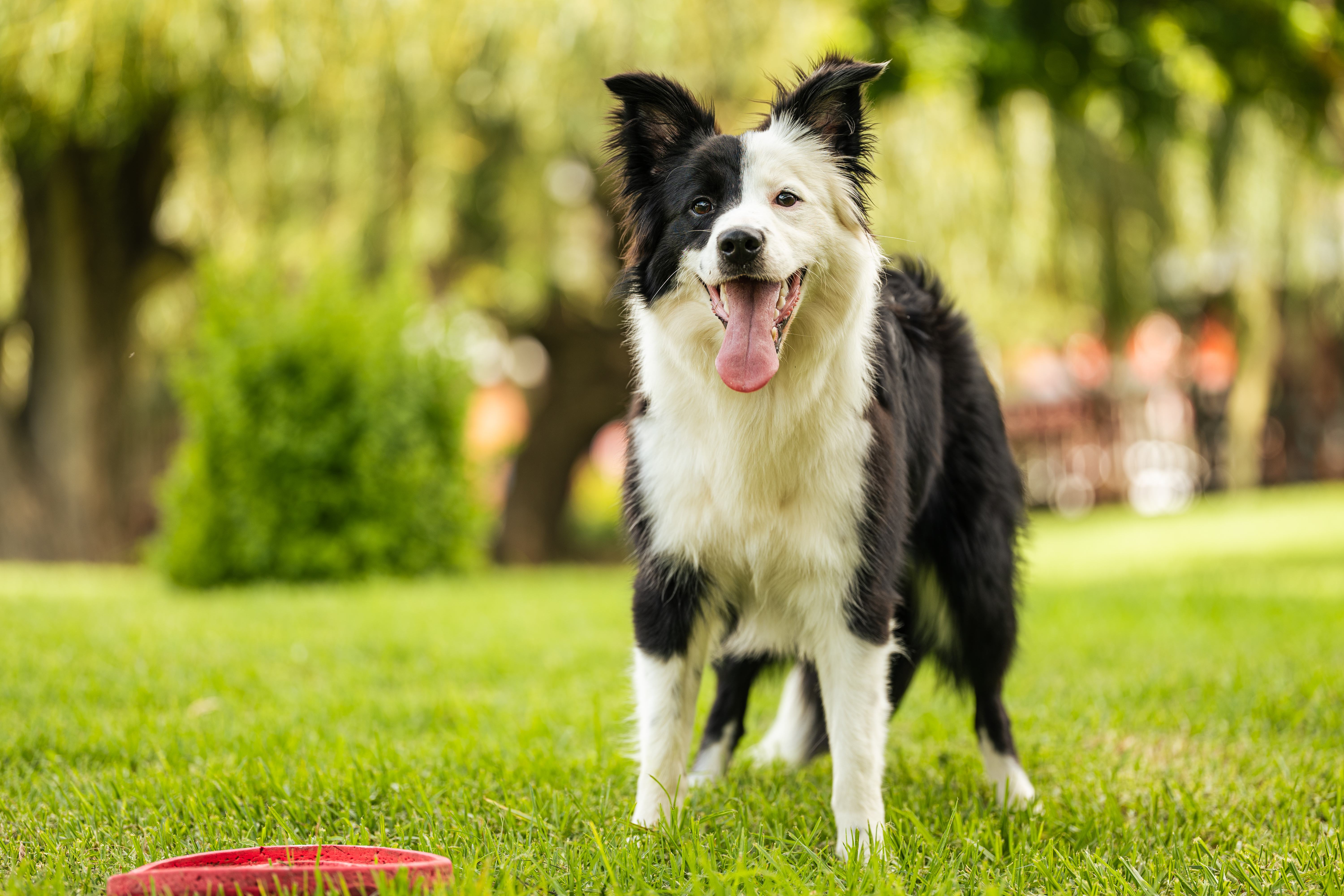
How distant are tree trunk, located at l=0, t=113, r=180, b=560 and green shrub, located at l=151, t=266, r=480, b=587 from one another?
9.95 feet

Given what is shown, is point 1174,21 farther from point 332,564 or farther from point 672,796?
point 332,564

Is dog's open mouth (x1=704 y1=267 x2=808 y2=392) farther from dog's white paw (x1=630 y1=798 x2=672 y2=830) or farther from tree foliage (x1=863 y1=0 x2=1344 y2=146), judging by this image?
tree foliage (x1=863 y1=0 x2=1344 y2=146)

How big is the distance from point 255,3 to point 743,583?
22.3ft

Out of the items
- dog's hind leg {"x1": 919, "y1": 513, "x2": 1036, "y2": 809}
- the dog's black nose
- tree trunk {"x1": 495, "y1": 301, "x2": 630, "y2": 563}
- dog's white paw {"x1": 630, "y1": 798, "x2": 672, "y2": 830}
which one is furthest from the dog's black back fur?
tree trunk {"x1": 495, "y1": 301, "x2": 630, "y2": 563}

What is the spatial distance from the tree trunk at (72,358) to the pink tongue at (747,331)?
400 inches

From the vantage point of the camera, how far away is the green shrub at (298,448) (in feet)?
26.9

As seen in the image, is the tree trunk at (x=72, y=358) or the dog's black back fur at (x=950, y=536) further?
the tree trunk at (x=72, y=358)

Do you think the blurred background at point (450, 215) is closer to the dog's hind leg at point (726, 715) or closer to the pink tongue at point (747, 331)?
the dog's hind leg at point (726, 715)

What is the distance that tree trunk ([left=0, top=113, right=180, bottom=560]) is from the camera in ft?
35.7

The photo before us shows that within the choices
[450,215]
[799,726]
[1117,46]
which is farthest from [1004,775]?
[450,215]

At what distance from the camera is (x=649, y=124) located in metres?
2.75

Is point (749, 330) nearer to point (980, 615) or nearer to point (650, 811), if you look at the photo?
point (650, 811)

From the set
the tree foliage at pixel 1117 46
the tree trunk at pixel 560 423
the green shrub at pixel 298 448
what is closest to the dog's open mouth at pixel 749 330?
the tree foliage at pixel 1117 46

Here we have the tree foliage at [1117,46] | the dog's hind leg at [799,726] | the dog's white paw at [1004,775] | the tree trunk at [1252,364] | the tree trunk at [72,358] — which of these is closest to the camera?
the dog's white paw at [1004,775]
